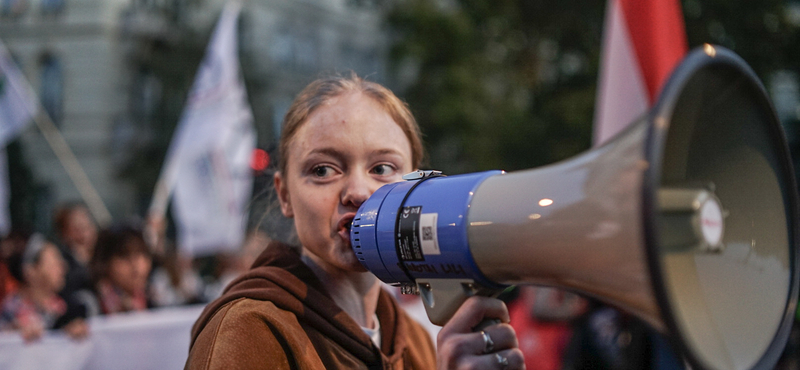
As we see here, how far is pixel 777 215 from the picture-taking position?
108 centimetres

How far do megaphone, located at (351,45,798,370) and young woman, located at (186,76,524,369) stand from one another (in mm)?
141

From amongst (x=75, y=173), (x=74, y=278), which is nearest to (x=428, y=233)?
(x=74, y=278)

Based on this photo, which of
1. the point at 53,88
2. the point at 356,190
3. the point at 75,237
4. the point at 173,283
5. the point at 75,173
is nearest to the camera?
the point at 356,190

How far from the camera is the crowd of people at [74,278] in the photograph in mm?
3262

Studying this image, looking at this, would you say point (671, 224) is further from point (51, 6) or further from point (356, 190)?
point (51, 6)

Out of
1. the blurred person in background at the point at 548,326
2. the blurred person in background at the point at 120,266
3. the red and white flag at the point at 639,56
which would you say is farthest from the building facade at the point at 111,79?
the red and white flag at the point at 639,56

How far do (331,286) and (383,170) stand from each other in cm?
29

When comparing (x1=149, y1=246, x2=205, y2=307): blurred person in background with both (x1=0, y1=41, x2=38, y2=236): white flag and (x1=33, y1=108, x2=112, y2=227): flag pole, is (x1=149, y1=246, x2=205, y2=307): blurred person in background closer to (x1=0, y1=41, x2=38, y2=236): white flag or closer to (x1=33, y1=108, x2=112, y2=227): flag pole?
(x1=33, y1=108, x2=112, y2=227): flag pole

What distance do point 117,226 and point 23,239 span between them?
1.66 metres

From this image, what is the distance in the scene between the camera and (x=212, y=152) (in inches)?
228

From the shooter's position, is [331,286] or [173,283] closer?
[331,286]

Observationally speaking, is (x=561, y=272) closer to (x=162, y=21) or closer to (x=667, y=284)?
(x=667, y=284)

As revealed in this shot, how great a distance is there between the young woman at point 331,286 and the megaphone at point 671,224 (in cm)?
14

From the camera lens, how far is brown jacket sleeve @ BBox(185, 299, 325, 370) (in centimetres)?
117
